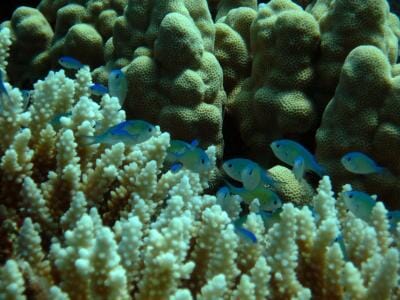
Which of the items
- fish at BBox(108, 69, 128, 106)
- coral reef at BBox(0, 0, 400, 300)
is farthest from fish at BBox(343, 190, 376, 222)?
fish at BBox(108, 69, 128, 106)

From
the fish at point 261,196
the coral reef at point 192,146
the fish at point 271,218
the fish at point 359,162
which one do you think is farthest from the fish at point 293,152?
the fish at point 271,218

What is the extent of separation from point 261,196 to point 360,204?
751 millimetres

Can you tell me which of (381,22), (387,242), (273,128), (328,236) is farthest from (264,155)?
(328,236)

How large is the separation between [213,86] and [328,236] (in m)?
2.89

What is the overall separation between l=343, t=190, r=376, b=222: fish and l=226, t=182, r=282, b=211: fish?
1.93 feet

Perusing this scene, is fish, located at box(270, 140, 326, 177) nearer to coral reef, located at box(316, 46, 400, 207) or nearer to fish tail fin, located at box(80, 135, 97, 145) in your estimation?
coral reef, located at box(316, 46, 400, 207)

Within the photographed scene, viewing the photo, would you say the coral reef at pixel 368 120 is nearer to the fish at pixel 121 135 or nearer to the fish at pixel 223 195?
the fish at pixel 223 195

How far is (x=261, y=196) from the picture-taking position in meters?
3.45

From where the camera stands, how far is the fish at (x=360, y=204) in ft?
9.98

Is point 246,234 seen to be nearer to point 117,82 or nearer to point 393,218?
point 393,218

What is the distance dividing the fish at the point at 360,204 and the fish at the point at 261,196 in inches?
23.1

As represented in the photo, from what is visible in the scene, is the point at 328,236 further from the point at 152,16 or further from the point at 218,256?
the point at 152,16

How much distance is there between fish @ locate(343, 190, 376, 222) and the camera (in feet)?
9.98

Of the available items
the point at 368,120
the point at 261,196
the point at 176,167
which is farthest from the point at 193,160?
the point at 368,120
